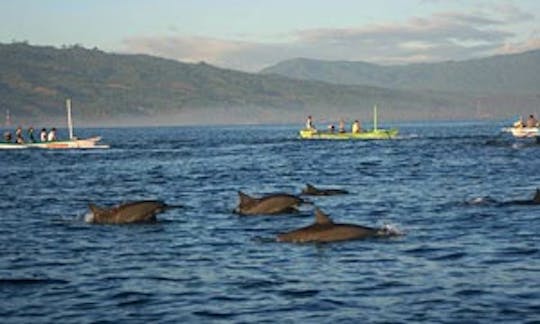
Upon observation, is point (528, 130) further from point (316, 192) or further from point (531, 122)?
point (316, 192)

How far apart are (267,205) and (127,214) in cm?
469

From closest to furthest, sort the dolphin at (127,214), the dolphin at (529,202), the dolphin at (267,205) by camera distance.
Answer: the dolphin at (127,214) < the dolphin at (267,205) < the dolphin at (529,202)

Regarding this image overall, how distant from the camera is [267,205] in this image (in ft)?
103

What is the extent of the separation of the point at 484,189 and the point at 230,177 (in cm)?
1745

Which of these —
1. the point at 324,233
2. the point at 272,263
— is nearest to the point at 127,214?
the point at 324,233

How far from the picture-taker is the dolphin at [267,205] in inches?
1226

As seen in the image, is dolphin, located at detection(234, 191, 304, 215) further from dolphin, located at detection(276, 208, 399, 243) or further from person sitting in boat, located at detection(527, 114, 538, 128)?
person sitting in boat, located at detection(527, 114, 538, 128)

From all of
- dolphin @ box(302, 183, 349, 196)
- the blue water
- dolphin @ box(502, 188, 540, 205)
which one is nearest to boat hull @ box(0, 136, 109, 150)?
the blue water

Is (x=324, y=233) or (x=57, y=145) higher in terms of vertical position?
(x=324, y=233)

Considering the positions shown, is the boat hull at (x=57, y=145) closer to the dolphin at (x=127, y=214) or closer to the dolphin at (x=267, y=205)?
the dolphin at (x=267, y=205)

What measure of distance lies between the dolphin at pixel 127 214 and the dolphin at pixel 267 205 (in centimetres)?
300

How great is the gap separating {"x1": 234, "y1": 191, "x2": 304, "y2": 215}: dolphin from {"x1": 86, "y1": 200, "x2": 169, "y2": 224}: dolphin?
3.00m

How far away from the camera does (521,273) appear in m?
19.2

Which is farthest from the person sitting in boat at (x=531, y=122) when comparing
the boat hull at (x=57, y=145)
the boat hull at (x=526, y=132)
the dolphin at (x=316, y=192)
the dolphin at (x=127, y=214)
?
the dolphin at (x=127, y=214)
